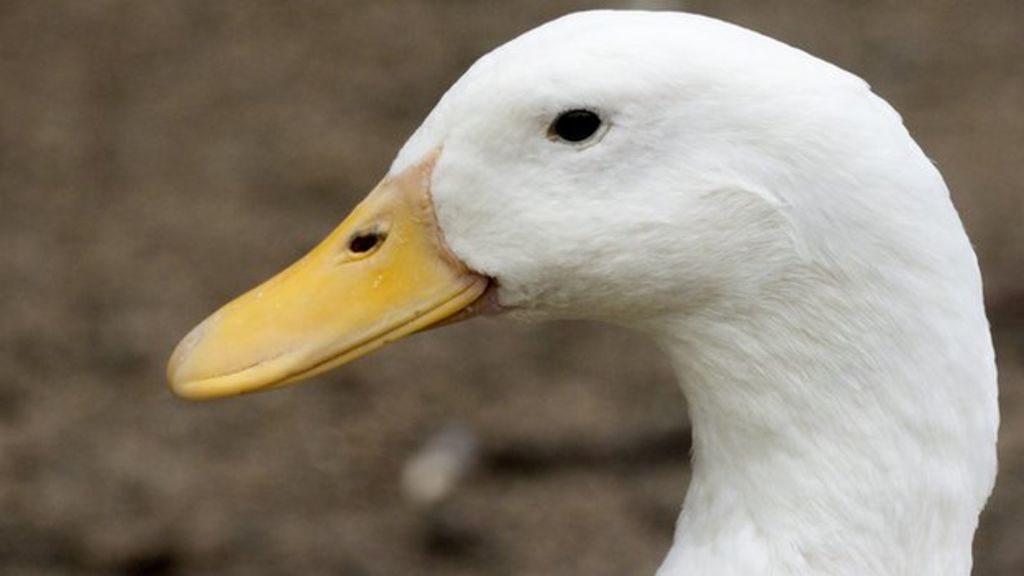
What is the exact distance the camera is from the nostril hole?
2.39 meters

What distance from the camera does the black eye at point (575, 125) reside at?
2.18 metres

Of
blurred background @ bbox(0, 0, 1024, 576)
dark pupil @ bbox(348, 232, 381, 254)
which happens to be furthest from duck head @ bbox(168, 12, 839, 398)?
blurred background @ bbox(0, 0, 1024, 576)

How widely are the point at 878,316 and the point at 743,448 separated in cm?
24

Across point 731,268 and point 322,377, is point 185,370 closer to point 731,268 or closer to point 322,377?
point 731,268

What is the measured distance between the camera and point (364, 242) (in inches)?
94.7

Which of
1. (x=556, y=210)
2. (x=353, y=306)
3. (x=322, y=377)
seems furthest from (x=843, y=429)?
(x=322, y=377)

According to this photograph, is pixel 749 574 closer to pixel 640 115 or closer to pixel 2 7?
pixel 640 115

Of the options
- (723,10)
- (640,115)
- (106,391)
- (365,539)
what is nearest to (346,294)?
(640,115)

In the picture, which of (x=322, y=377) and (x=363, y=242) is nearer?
(x=363, y=242)

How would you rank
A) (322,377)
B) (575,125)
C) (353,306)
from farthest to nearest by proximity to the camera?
(322,377) → (353,306) → (575,125)

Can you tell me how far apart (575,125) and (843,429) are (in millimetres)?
466

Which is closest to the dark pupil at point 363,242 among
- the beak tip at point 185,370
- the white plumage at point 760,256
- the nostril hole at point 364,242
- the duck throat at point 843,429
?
the nostril hole at point 364,242

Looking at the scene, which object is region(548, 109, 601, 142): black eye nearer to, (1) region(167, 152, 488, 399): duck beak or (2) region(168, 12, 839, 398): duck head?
(2) region(168, 12, 839, 398): duck head

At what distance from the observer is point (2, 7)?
6867mm
